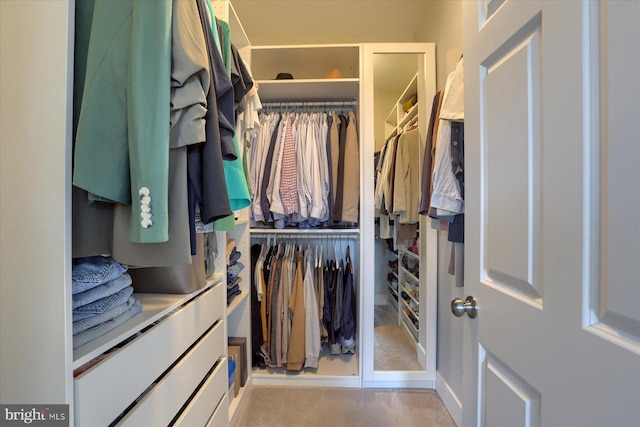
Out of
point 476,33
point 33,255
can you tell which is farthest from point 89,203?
point 476,33

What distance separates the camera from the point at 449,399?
153 centimetres

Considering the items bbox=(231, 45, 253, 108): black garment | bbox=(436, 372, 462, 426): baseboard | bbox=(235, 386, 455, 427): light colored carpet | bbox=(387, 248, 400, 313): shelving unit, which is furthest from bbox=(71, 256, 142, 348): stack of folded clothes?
bbox=(436, 372, 462, 426): baseboard

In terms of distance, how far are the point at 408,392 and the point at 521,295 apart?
4.97 ft

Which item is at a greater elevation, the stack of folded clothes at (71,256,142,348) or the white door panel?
the white door panel

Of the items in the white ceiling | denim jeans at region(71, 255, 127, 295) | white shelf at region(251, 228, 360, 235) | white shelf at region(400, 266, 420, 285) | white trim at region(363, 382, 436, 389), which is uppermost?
the white ceiling

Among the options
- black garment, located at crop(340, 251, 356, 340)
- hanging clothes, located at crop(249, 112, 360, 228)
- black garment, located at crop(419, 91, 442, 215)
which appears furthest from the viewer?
black garment, located at crop(340, 251, 356, 340)

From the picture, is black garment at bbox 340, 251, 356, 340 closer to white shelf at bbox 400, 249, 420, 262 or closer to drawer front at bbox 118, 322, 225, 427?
white shelf at bbox 400, 249, 420, 262

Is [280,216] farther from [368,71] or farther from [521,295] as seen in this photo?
[521,295]

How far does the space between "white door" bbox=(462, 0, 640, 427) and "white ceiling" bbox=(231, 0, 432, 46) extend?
1.38 m

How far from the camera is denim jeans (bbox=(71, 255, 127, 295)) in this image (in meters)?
0.59

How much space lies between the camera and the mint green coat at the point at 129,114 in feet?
1.71

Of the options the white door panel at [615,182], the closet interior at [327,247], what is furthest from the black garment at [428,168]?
the white door panel at [615,182]

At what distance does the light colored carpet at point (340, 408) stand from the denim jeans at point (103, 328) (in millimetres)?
1128

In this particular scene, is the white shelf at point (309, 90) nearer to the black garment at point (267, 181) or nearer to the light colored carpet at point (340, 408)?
the black garment at point (267, 181)
